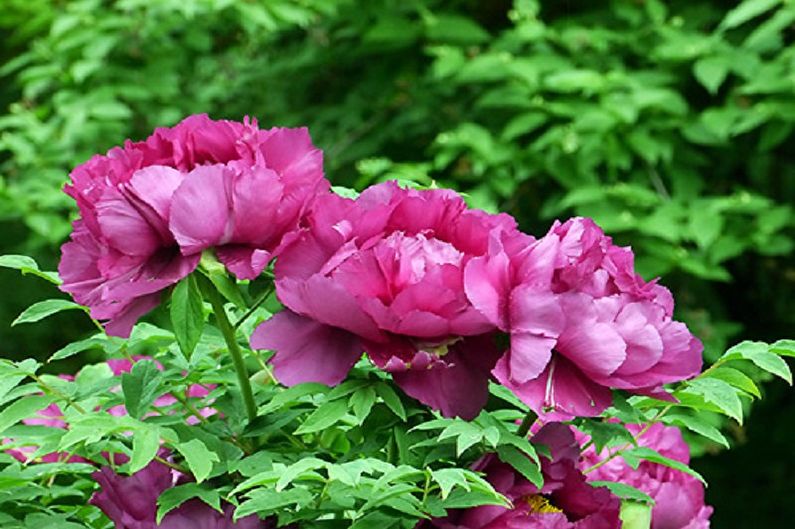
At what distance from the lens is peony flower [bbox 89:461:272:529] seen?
1.08m

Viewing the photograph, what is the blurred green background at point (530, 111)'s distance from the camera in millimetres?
3137

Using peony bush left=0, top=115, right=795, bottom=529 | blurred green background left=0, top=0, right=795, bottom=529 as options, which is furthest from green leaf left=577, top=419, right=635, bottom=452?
blurred green background left=0, top=0, right=795, bottom=529

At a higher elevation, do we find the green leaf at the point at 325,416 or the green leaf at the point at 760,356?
the green leaf at the point at 325,416

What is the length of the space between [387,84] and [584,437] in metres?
2.41

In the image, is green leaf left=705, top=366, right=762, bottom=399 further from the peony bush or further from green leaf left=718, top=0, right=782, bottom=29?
green leaf left=718, top=0, right=782, bottom=29

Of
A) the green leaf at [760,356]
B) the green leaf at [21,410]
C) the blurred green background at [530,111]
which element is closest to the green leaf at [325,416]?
the green leaf at [21,410]

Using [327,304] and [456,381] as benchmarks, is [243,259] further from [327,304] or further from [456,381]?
[456,381]

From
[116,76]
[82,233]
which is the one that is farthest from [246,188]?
[116,76]

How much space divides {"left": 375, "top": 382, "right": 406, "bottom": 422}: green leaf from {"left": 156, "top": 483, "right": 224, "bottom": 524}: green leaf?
15 centimetres

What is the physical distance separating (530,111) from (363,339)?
235 centimetres

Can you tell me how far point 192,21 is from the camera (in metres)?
3.85

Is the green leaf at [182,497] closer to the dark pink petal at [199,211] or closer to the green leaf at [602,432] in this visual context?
the dark pink petal at [199,211]

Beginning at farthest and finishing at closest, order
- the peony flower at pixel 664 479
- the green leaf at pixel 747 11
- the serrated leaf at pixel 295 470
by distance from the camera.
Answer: the green leaf at pixel 747 11 < the peony flower at pixel 664 479 < the serrated leaf at pixel 295 470

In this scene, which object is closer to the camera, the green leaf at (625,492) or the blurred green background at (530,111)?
the green leaf at (625,492)
